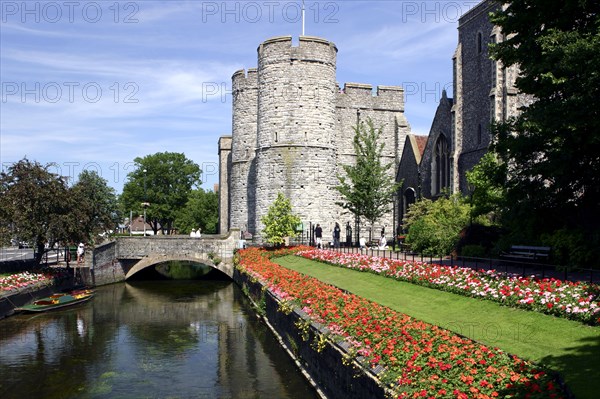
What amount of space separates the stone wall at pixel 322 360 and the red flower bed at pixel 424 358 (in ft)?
0.87

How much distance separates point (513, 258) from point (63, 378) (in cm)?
1565

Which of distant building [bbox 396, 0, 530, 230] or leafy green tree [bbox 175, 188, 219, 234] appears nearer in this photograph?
distant building [bbox 396, 0, 530, 230]

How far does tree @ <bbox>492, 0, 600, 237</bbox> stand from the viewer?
48.4 ft

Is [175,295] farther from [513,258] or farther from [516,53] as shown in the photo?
[516,53]

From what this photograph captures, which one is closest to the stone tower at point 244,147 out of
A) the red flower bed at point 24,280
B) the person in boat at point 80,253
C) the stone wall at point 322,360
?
the person in boat at point 80,253

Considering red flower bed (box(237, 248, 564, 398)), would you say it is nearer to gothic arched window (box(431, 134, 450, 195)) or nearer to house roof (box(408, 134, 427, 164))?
gothic arched window (box(431, 134, 450, 195))

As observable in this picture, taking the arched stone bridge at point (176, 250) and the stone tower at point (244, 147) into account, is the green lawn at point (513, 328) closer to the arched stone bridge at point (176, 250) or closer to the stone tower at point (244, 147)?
the arched stone bridge at point (176, 250)

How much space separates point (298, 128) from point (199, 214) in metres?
37.7

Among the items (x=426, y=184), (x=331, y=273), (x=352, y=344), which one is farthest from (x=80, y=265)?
(x=352, y=344)

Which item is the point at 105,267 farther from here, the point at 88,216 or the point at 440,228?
the point at 440,228

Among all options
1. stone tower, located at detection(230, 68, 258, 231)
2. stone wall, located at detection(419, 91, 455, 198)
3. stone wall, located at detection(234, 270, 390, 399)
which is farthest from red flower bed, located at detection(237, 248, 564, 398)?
stone tower, located at detection(230, 68, 258, 231)

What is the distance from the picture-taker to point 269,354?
1906 cm

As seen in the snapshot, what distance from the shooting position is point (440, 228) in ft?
95.0

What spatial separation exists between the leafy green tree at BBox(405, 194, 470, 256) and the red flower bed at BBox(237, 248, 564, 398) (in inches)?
452
